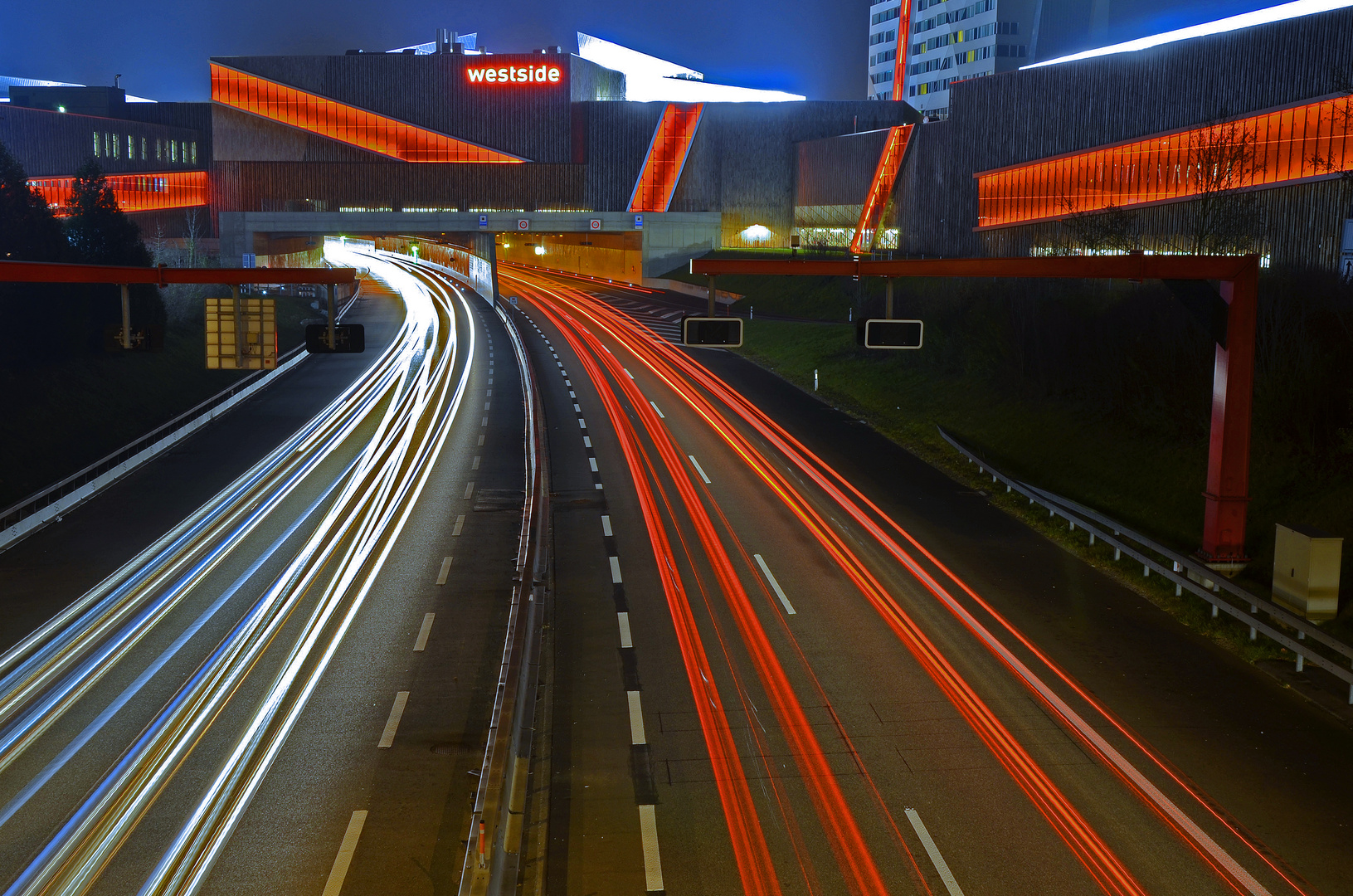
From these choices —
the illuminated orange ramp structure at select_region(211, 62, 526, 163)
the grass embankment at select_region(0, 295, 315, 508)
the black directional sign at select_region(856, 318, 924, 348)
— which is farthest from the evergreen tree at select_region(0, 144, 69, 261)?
the illuminated orange ramp structure at select_region(211, 62, 526, 163)

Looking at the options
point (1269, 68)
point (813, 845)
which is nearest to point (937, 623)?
point (813, 845)

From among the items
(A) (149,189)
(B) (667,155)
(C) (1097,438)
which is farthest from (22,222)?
(B) (667,155)

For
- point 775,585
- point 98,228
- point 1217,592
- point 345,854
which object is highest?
point 98,228

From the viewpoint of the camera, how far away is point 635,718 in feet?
45.9

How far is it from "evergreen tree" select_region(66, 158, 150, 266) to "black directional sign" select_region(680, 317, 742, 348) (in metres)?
37.5

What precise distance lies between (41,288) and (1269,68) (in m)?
43.5

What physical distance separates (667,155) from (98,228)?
55773 mm

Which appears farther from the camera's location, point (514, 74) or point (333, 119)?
point (514, 74)

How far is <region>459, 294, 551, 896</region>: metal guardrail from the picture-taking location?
10.0 meters

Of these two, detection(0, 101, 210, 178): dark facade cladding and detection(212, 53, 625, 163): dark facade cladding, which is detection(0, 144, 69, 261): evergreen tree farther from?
detection(212, 53, 625, 163): dark facade cladding

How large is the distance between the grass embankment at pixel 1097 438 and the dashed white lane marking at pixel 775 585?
21.0 ft

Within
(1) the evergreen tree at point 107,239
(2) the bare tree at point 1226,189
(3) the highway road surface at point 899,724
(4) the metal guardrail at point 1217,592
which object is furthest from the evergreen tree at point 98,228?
(2) the bare tree at point 1226,189

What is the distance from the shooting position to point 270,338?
78.4ft

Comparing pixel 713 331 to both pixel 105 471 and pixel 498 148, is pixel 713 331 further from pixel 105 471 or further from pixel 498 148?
pixel 498 148
